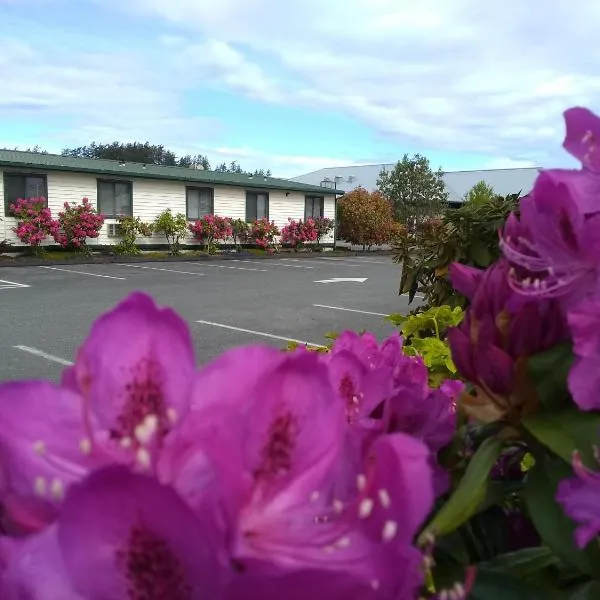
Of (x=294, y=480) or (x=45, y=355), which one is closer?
(x=294, y=480)

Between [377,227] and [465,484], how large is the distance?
110 feet

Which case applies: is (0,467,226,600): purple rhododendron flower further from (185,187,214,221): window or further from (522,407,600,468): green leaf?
(185,187,214,221): window

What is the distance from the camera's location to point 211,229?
27469mm

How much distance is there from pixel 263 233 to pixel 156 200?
4606 mm

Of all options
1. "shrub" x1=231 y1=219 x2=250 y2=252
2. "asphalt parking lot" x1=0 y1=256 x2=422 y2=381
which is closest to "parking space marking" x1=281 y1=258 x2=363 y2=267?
"asphalt parking lot" x1=0 y1=256 x2=422 y2=381

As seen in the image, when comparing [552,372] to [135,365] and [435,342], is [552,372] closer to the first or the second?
[135,365]

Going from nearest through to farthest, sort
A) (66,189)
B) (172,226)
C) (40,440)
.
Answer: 1. (40,440)
2. (66,189)
3. (172,226)

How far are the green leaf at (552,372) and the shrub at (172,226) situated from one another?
26118 millimetres

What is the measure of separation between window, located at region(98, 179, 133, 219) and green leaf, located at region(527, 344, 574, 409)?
2608cm

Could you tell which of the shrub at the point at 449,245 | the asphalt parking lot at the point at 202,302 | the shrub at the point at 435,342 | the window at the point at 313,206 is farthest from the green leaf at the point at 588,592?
the window at the point at 313,206

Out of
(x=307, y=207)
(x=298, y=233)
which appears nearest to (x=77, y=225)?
(x=298, y=233)

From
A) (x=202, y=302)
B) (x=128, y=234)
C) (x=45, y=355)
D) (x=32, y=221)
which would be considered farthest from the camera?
(x=128, y=234)

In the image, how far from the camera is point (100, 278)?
18.8 m

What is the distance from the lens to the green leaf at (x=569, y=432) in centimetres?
67
